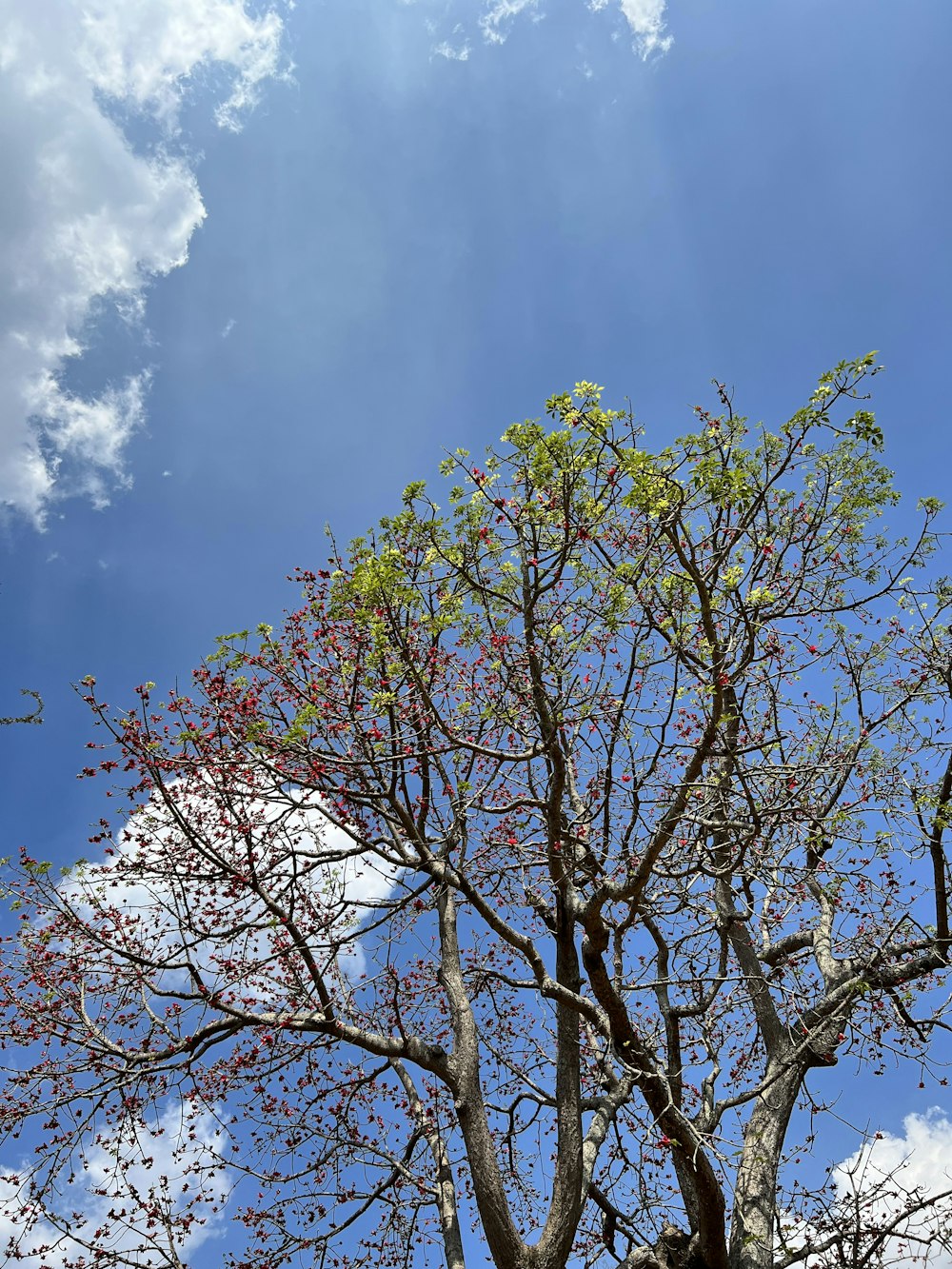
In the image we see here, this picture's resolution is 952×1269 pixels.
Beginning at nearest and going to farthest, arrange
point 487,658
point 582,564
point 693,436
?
1. point 693,436
2. point 582,564
3. point 487,658

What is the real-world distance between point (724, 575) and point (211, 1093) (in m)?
6.63

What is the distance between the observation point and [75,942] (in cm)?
696

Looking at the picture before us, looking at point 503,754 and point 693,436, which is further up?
point 693,436

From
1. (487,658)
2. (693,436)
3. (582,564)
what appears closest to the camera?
(693,436)

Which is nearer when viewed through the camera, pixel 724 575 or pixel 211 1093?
pixel 724 575

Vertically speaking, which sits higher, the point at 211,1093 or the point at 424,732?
the point at 424,732

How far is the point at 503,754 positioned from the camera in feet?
21.6

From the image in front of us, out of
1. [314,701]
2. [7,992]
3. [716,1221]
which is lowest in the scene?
[716,1221]

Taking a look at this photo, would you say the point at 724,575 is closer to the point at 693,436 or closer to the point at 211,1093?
the point at 693,436

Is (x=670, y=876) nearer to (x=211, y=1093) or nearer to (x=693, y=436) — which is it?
(x=693, y=436)

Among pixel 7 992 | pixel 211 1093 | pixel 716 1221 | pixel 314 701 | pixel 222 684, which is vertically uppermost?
pixel 222 684

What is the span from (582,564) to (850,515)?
2.90m

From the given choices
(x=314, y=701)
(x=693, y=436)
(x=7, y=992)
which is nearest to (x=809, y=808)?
(x=693, y=436)

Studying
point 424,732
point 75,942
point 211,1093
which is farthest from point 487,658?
point 211,1093
